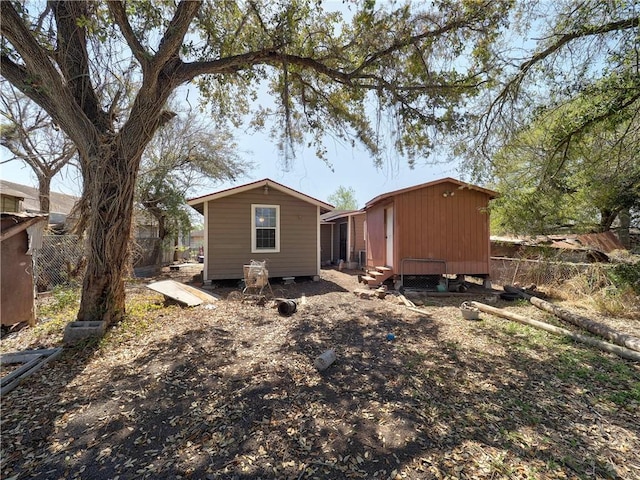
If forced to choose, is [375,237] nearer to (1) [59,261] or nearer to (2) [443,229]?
(2) [443,229]

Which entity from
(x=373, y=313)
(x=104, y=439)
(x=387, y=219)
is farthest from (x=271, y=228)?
(x=104, y=439)

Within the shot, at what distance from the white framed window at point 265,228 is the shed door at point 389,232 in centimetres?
346

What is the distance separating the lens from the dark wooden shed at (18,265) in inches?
147

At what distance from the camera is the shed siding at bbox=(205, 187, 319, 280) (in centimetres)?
818

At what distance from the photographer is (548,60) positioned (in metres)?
5.17

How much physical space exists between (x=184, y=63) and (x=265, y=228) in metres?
5.06

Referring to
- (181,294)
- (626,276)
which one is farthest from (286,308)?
(626,276)

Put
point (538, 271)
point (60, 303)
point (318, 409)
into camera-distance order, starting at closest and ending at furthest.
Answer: point (318, 409) < point (60, 303) < point (538, 271)

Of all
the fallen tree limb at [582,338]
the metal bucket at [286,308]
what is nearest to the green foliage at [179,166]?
the metal bucket at [286,308]

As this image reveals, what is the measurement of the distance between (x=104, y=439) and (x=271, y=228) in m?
7.00

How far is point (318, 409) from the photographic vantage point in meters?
2.37

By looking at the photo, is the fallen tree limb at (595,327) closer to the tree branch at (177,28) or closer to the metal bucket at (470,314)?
the metal bucket at (470,314)

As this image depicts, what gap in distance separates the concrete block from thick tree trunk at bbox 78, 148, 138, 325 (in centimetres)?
14

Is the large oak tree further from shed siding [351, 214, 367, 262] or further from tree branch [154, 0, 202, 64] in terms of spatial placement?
shed siding [351, 214, 367, 262]
